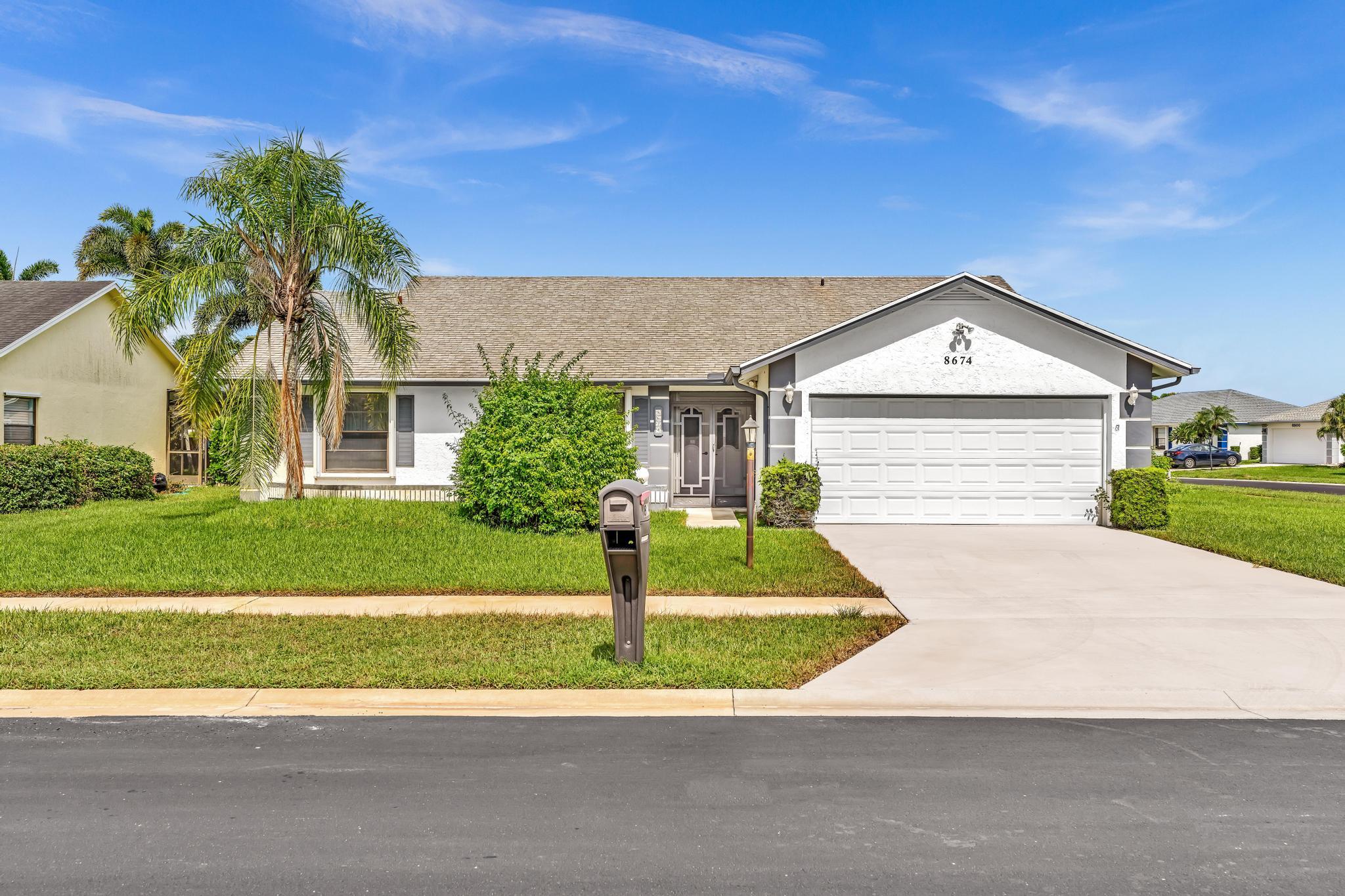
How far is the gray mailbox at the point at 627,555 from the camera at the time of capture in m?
5.93

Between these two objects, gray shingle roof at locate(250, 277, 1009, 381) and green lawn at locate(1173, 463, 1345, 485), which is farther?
green lawn at locate(1173, 463, 1345, 485)

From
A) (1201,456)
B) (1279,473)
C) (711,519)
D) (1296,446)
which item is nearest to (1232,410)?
(1296,446)

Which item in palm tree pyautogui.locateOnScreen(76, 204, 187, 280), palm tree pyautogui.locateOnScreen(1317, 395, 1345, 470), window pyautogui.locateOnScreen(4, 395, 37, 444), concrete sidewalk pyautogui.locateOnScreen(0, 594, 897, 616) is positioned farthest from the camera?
palm tree pyautogui.locateOnScreen(1317, 395, 1345, 470)

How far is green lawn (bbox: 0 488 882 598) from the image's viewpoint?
371 inches

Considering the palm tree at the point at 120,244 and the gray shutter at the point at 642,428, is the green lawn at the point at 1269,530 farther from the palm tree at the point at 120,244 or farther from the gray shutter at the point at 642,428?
the palm tree at the point at 120,244

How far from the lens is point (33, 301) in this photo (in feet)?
67.4

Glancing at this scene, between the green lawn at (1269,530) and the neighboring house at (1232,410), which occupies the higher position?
the neighboring house at (1232,410)

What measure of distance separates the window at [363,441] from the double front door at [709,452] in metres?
6.24

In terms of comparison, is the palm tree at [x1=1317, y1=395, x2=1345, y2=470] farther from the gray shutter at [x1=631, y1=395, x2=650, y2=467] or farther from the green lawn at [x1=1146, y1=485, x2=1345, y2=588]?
the gray shutter at [x1=631, y1=395, x2=650, y2=467]

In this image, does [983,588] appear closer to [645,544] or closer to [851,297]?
[645,544]

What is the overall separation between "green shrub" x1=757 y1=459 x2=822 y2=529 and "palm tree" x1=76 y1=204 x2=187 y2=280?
30676 millimetres

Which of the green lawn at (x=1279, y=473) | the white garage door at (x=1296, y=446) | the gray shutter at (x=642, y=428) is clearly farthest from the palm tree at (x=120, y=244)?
the white garage door at (x=1296, y=446)

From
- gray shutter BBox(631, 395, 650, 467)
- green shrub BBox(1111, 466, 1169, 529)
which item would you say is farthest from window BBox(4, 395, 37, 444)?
green shrub BBox(1111, 466, 1169, 529)

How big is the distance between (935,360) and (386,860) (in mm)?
13822
